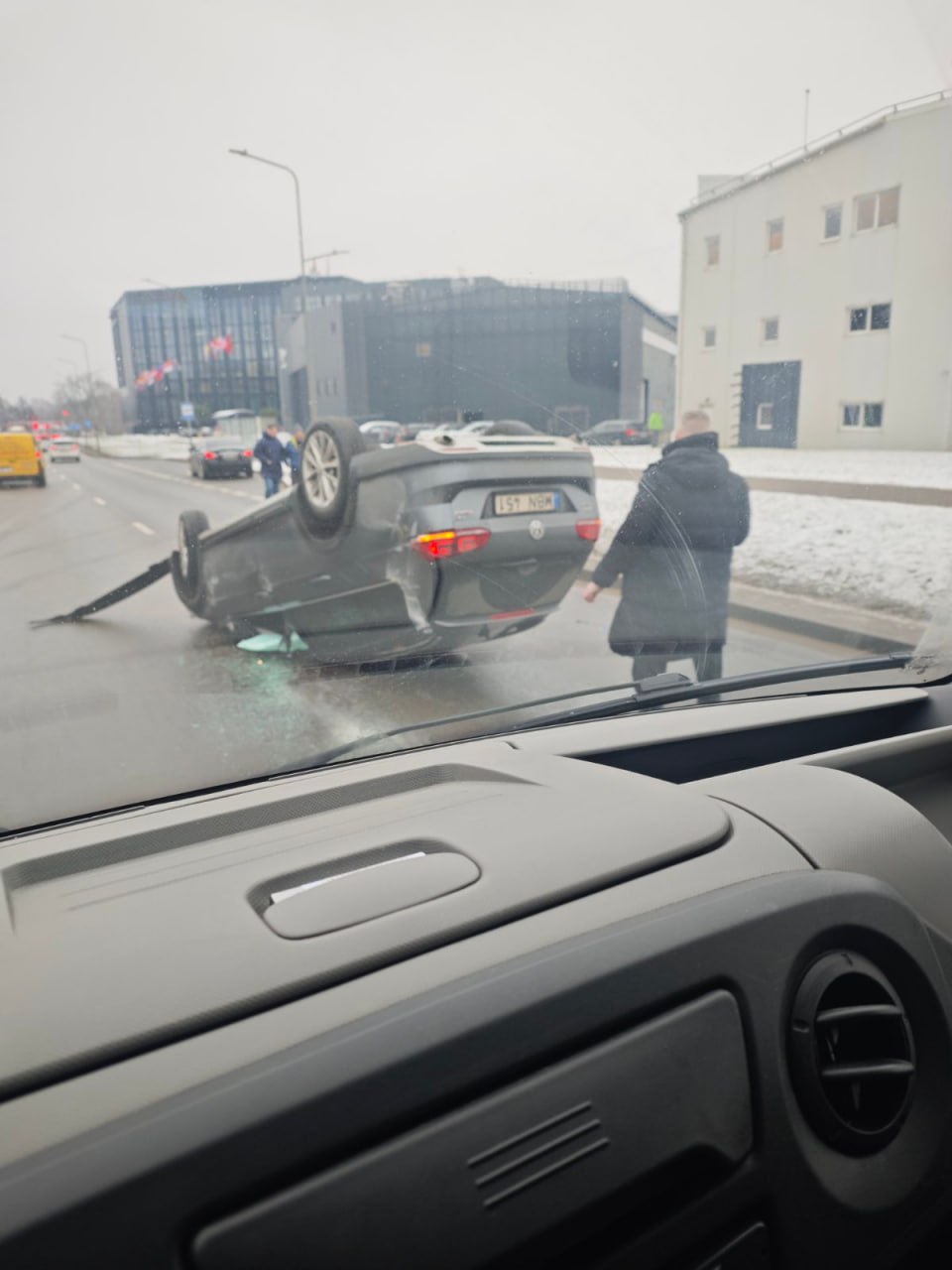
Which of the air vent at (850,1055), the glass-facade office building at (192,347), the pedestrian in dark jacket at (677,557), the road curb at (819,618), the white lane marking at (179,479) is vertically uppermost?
the glass-facade office building at (192,347)

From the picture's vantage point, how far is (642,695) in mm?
2381

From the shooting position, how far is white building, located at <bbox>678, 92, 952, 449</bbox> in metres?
2.64

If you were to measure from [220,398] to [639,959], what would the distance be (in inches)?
75.5

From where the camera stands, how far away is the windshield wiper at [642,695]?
214 centimetres

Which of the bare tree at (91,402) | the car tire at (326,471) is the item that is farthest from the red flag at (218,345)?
the car tire at (326,471)

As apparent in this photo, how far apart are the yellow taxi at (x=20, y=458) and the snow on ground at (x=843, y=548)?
1.79 metres

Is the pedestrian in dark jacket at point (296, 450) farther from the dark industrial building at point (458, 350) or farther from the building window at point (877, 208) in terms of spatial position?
the building window at point (877, 208)

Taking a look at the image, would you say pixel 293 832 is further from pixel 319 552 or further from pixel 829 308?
pixel 829 308

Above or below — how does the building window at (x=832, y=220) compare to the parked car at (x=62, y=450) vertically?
above

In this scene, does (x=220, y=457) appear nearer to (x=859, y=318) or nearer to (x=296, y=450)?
(x=296, y=450)

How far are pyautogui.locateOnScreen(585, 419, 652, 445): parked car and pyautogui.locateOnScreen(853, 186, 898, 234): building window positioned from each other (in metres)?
0.86

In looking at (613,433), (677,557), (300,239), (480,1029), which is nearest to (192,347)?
(300,239)

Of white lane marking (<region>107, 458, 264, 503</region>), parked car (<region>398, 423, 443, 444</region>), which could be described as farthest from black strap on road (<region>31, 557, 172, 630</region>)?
parked car (<region>398, 423, 443, 444</region>)

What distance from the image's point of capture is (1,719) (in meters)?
2.16
